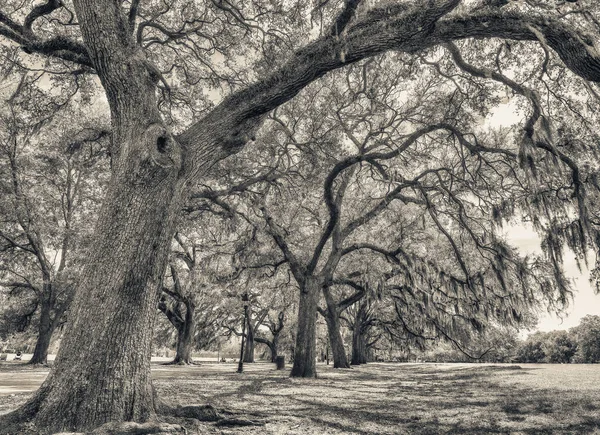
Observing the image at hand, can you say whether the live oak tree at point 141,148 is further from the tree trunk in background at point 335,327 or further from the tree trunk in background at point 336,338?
the tree trunk in background at point 336,338

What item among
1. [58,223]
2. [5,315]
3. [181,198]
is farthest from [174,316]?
[181,198]

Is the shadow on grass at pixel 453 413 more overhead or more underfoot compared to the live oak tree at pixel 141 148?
more underfoot

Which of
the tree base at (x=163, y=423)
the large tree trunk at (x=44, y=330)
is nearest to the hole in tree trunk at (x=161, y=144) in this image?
the tree base at (x=163, y=423)

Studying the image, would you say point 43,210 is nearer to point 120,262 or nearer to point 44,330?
point 44,330

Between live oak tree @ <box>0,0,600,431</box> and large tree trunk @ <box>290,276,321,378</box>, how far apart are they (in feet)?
31.0

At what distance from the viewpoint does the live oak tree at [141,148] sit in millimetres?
3777

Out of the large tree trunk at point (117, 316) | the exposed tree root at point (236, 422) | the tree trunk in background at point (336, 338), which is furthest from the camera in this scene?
the tree trunk in background at point (336, 338)

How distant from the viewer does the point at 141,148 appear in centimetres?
450

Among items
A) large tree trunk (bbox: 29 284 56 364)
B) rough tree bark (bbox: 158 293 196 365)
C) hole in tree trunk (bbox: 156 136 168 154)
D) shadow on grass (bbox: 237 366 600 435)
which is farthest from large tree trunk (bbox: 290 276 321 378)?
large tree trunk (bbox: 29 284 56 364)

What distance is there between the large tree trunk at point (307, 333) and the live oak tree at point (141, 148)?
9.45 m

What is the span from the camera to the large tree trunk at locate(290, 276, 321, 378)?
1330 cm

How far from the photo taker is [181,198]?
4.75 metres

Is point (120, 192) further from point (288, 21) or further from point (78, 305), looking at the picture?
point (288, 21)

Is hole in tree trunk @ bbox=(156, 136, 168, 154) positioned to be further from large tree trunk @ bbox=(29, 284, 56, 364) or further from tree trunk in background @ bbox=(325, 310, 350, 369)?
large tree trunk @ bbox=(29, 284, 56, 364)
